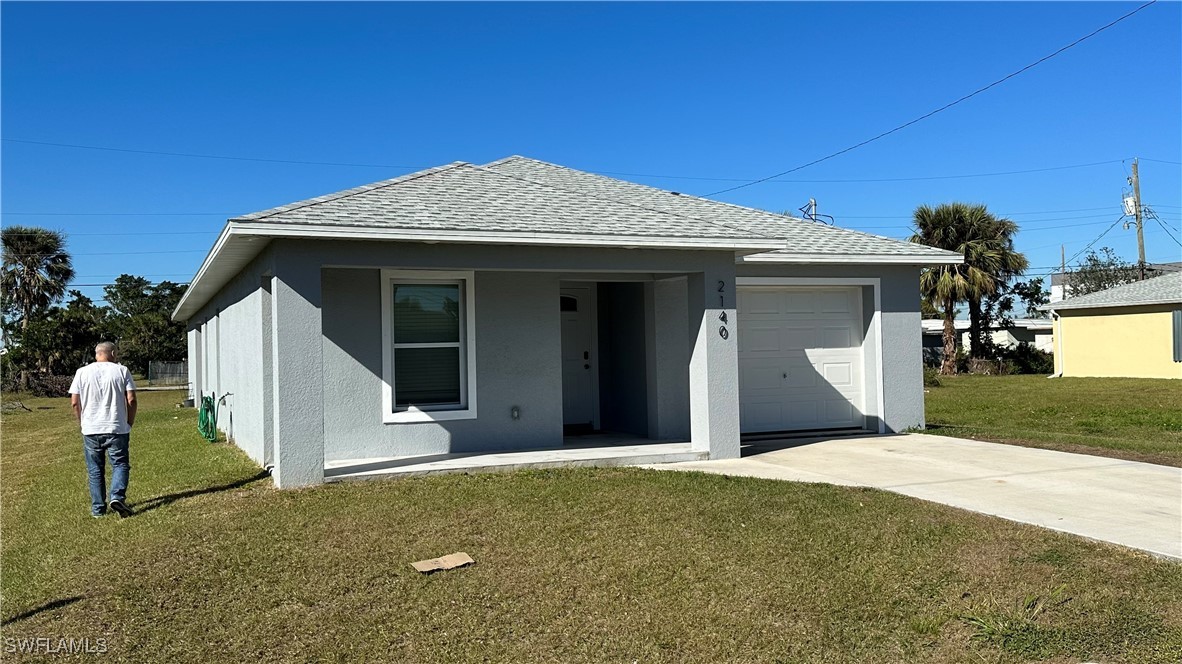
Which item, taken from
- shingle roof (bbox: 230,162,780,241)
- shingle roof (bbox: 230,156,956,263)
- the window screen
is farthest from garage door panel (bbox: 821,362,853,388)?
the window screen

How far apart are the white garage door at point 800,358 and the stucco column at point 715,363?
270 centimetres

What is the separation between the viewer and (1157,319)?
30062mm

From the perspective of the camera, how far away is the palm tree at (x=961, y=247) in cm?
3231

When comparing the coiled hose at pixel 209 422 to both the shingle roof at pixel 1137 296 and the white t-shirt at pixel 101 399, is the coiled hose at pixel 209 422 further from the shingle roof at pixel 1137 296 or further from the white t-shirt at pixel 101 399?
the shingle roof at pixel 1137 296

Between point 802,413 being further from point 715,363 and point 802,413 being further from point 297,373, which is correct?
point 297,373

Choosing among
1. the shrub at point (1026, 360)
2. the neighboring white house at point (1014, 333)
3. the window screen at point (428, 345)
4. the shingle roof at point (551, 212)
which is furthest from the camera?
the neighboring white house at point (1014, 333)

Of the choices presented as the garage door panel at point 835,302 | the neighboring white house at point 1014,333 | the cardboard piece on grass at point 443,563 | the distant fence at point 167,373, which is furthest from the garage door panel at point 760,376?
the distant fence at point 167,373

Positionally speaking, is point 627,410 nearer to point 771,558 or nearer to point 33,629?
point 771,558

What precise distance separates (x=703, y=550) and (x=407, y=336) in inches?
227

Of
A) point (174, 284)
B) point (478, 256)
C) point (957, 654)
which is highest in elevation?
point (174, 284)

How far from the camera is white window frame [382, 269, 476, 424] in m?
11.0

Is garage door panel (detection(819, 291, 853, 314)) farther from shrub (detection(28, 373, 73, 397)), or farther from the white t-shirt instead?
shrub (detection(28, 373, 73, 397))

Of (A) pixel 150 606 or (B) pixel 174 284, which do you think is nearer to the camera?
(A) pixel 150 606

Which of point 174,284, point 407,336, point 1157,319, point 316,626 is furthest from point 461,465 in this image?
point 174,284
